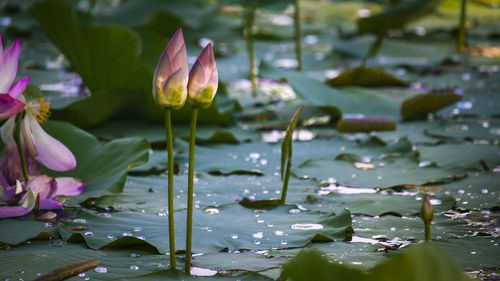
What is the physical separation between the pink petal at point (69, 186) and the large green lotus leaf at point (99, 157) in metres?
0.04

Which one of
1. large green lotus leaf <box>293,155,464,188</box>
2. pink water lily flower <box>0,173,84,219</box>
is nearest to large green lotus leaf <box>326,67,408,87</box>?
large green lotus leaf <box>293,155,464,188</box>

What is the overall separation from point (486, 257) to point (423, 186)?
47cm

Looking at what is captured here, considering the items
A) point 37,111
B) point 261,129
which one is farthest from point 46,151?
point 261,129

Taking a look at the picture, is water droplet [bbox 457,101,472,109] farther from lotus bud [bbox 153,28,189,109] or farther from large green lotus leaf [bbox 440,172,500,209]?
lotus bud [bbox 153,28,189,109]

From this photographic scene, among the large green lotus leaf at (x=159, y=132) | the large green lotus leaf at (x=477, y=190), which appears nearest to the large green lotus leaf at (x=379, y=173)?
the large green lotus leaf at (x=477, y=190)

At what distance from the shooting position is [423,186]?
152 cm

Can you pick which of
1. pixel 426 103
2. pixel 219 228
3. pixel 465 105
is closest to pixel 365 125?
pixel 426 103

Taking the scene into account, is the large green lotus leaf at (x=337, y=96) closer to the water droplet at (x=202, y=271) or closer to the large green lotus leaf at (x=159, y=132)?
the large green lotus leaf at (x=159, y=132)

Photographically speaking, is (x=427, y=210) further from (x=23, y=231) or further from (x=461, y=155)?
(x=461, y=155)

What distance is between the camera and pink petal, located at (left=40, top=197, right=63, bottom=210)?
126 centimetres

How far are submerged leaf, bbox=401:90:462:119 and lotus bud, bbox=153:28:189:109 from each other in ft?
4.62

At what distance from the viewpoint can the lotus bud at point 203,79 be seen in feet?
2.95

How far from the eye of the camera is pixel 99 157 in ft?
4.87

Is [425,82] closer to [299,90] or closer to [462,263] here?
[299,90]
